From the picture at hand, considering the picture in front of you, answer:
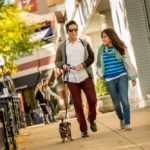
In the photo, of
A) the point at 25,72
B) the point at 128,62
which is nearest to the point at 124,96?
the point at 128,62

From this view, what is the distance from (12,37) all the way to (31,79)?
12.7 metres

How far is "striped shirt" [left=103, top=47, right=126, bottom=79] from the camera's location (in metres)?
9.55

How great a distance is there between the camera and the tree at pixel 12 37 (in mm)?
28062

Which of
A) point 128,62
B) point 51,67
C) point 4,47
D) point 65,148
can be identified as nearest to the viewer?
point 65,148

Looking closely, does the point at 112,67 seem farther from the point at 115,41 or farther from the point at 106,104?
the point at 106,104

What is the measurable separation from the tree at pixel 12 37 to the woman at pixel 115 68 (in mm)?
17629

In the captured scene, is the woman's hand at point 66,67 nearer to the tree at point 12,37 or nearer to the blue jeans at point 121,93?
the blue jeans at point 121,93

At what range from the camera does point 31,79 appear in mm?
41844

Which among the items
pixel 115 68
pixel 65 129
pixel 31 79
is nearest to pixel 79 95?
pixel 65 129

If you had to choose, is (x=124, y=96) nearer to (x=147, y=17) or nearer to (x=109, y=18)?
(x=147, y=17)

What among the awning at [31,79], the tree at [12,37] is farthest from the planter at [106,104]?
the awning at [31,79]

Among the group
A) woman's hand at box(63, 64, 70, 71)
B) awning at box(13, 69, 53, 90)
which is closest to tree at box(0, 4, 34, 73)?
awning at box(13, 69, 53, 90)

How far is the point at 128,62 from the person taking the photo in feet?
31.1

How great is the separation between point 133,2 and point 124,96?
6240 millimetres
